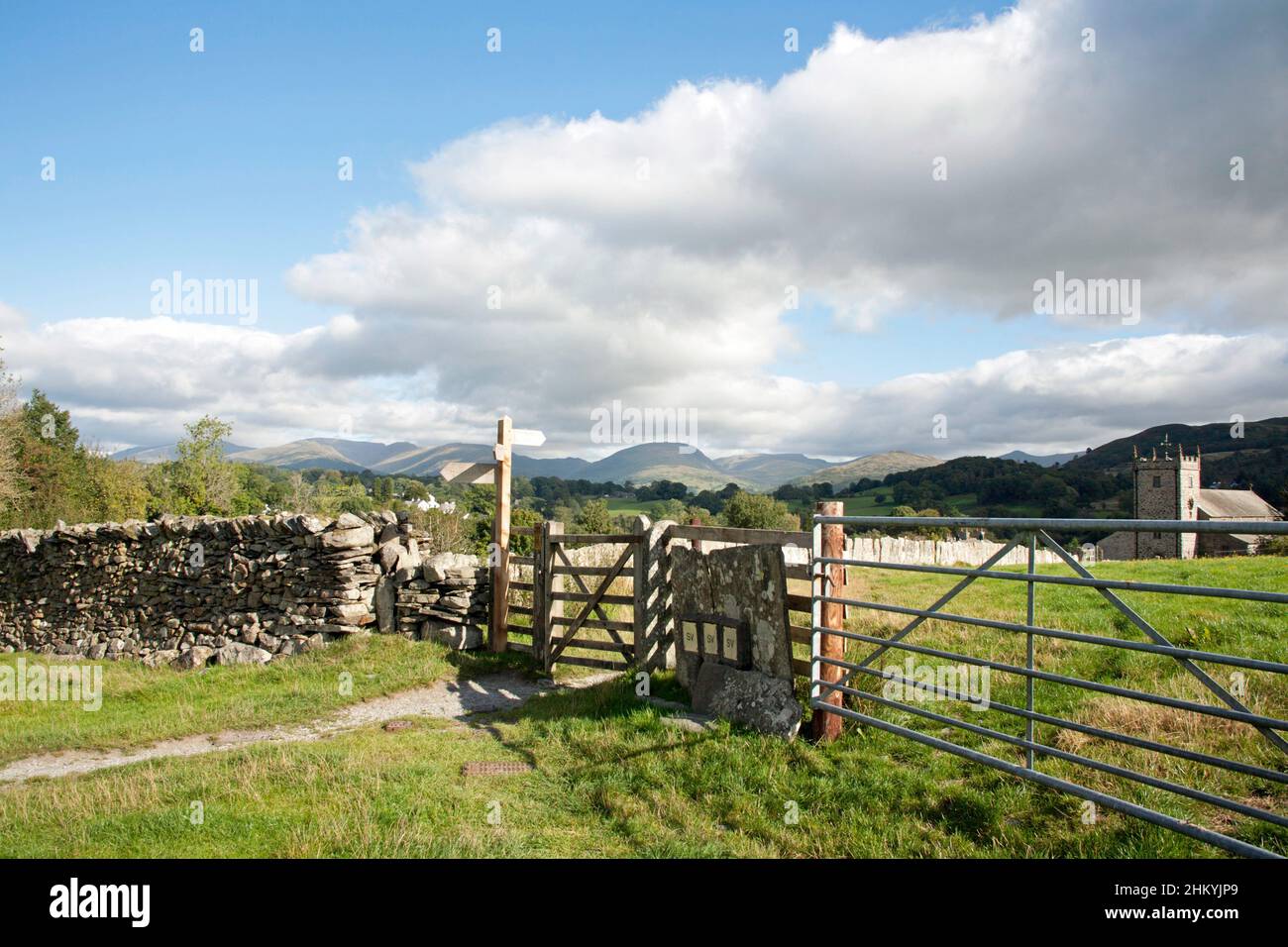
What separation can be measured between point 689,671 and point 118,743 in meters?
6.52

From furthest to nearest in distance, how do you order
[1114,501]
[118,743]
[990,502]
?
[1114,501], [990,502], [118,743]

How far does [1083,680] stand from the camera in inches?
213

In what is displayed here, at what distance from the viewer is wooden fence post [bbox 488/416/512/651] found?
1215 centimetres

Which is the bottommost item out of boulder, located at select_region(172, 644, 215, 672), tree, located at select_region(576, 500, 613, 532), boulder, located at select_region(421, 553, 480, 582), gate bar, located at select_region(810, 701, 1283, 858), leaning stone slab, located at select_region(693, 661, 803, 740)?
boulder, located at select_region(172, 644, 215, 672)

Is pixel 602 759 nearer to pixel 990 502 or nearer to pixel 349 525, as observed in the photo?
pixel 349 525

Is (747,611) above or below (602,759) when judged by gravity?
above

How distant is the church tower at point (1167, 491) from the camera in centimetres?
6725

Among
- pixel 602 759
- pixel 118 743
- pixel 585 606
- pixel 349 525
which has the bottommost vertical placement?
pixel 118 743

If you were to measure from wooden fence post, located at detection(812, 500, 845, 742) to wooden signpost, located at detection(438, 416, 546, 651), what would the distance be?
244 inches

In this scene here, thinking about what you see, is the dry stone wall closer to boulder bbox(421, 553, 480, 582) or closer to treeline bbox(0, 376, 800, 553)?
boulder bbox(421, 553, 480, 582)

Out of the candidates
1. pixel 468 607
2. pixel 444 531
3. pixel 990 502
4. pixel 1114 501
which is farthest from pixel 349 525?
pixel 1114 501

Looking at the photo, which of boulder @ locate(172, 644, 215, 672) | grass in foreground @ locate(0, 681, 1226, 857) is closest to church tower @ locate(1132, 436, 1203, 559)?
grass in foreground @ locate(0, 681, 1226, 857)

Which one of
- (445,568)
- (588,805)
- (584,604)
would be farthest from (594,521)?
(588,805)

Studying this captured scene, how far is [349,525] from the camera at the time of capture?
12969mm
